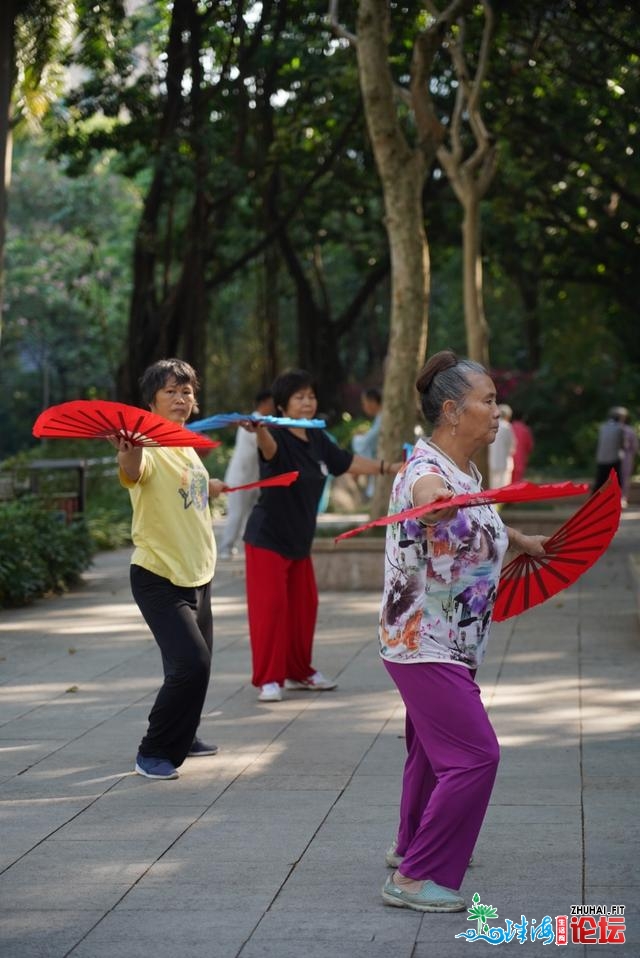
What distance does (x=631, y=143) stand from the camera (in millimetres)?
26406

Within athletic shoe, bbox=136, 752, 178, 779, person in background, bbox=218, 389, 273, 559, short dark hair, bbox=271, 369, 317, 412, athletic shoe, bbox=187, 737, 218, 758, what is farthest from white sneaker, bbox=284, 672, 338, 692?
person in background, bbox=218, 389, 273, 559

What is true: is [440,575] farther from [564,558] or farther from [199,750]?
[199,750]

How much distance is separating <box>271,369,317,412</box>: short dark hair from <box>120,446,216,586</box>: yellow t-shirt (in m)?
1.83

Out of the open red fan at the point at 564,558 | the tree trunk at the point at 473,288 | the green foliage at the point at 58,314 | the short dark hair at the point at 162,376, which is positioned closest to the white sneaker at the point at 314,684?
the short dark hair at the point at 162,376

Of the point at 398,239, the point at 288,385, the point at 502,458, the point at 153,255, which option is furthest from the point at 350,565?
the point at 153,255

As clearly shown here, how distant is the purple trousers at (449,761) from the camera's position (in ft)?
16.2

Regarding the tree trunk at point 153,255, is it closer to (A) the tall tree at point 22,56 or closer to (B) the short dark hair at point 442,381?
(A) the tall tree at point 22,56

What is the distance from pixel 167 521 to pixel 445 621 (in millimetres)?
2440

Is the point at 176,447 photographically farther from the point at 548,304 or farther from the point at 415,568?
the point at 548,304

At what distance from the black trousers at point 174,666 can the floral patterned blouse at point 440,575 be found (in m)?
2.18

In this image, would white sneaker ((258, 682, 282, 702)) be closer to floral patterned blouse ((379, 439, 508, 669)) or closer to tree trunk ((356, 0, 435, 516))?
floral patterned blouse ((379, 439, 508, 669))

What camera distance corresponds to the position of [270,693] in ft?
30.2

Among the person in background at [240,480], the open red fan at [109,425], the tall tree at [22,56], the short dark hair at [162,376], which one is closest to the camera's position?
the open red fan at [109,425]

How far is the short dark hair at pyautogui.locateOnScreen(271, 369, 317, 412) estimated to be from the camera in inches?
Result: 356
